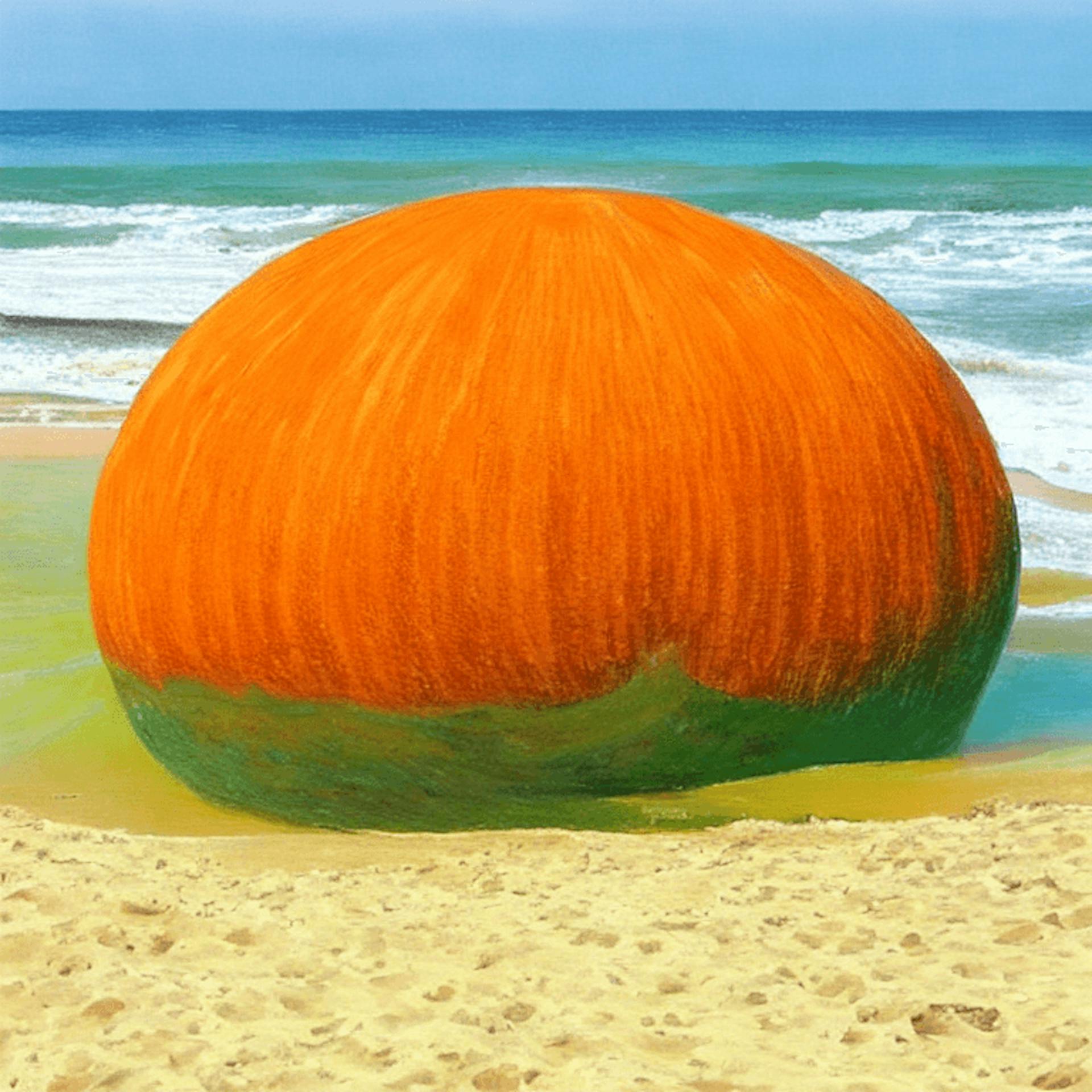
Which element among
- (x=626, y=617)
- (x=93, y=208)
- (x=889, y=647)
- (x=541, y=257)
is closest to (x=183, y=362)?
(x=541, y=257)

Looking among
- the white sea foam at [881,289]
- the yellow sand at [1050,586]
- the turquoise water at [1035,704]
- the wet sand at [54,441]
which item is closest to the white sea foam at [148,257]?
the white sea foam at [881,289]

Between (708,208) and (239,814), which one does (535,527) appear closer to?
(239,814)

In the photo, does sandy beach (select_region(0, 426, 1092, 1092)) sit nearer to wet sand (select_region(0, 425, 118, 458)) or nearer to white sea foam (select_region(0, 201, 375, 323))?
wet sand (select_region(0, 425, 118, 458))

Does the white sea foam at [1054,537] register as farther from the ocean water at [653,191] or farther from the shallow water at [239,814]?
the shallow water at [239,814]

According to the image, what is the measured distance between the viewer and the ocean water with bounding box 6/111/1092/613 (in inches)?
662

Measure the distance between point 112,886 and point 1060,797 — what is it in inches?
99.3

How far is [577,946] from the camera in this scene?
4.12m

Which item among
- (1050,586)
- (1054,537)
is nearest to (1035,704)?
(1050,586)

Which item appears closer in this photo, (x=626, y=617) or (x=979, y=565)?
(x=626, y=617)

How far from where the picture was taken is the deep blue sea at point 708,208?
14.6 meters

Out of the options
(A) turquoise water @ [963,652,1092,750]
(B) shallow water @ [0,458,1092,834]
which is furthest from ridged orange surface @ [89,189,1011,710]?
(A) turquoise water @ [963,652,1092,750]

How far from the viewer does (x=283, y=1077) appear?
11.5ft

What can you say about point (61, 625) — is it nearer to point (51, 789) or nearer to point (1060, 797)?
point (51, 789)

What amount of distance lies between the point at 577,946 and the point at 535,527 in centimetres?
104
